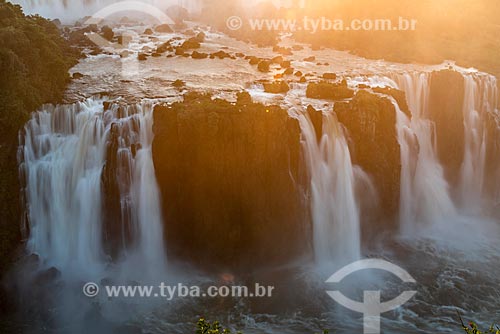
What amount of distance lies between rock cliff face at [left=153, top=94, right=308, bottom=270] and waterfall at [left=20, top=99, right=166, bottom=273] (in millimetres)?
955

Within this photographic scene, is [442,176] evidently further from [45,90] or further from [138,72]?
[45,90]

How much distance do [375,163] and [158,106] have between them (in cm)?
1183

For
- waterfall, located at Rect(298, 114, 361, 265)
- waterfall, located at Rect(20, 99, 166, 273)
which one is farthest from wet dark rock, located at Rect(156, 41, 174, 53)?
waterfall, located at Rect(298, 114, 361, 265)

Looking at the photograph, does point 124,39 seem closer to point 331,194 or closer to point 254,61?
point 254,61

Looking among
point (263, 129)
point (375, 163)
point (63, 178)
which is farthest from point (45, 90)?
point (375, 163)

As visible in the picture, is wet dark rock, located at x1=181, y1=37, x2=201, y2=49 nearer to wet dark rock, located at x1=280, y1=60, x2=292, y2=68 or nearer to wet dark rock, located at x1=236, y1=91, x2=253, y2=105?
wet dark rock, located at x1=280, y1=60, x2=292, y2=68

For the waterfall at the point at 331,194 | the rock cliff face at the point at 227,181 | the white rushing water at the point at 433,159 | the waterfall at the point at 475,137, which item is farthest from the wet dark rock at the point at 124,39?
the waterfall at the point at 475,137

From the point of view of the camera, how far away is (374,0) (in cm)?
5031

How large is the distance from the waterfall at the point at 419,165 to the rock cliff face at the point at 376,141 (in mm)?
1326

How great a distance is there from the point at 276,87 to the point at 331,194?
26.5 feet

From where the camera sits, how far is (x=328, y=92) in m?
28.1

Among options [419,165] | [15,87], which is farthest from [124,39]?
[419,165]

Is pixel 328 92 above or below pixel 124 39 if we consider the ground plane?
below

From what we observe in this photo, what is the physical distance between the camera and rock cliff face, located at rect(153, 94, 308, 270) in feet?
75.6
